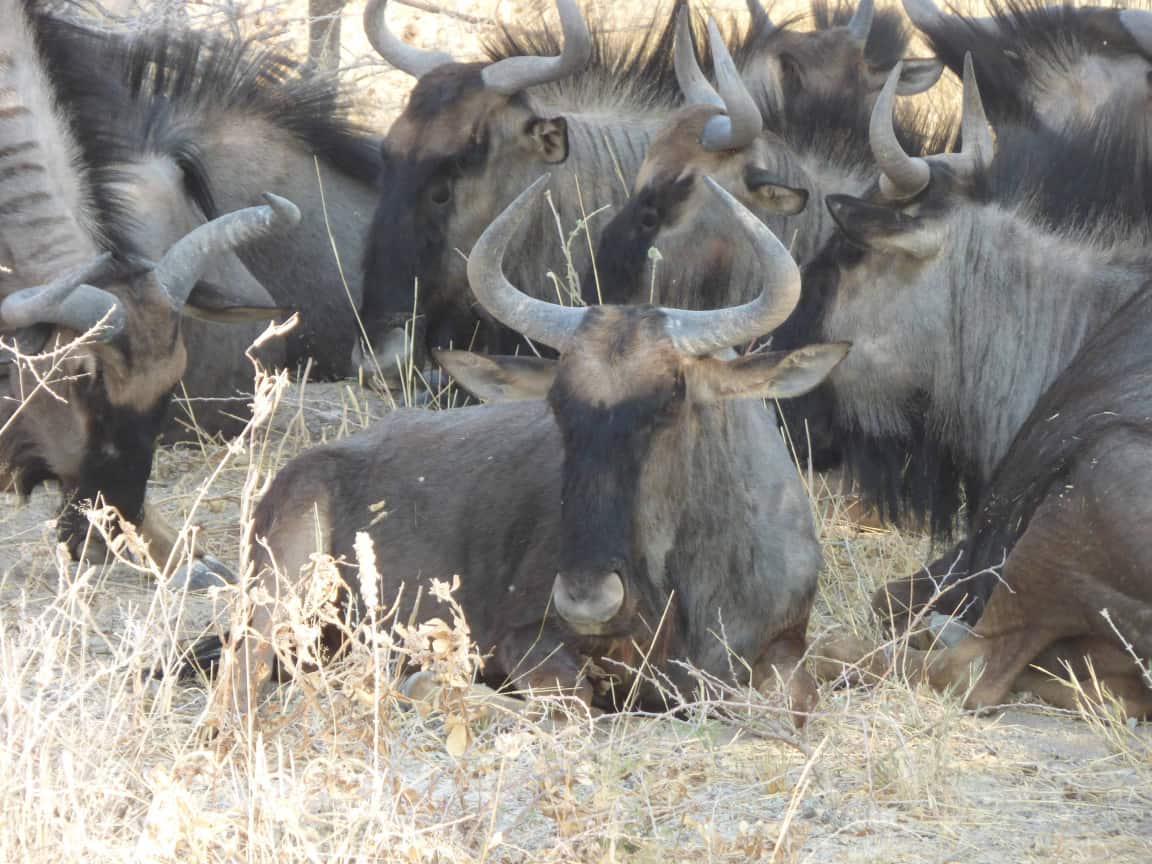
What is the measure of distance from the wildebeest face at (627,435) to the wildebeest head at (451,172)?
3.18m

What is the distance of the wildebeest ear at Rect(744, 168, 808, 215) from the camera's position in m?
6.41

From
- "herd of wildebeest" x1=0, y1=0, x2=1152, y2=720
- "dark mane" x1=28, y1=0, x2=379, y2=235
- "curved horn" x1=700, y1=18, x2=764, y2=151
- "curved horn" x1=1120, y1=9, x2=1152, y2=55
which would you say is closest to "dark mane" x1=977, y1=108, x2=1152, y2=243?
"herd of wildebeest" x1=0, y1=0, x2=1152, y2=720

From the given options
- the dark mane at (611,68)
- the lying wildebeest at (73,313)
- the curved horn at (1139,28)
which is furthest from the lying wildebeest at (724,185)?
the lying wildebeest at (73,313)

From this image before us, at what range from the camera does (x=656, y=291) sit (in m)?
6.68

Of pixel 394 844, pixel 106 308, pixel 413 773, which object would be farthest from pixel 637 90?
pixel 394 844

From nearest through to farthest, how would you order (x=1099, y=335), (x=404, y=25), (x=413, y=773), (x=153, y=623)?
(x=153, y=623) → (x=413, y=773) → (x=1099, y=335) → (x=404, y=25)

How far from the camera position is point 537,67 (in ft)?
24.4

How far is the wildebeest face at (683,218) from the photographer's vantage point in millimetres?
6648

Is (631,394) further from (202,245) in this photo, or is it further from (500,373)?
(202,245)

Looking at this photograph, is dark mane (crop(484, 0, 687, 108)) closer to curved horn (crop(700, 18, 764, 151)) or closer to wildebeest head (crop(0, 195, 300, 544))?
curved horn (crop(700, 18, 764, 151))

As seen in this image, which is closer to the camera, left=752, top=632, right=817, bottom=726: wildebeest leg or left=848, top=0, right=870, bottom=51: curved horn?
left=752, top=632, right=817, bottom=726: wildebeest leg

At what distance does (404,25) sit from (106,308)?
25.8 ft

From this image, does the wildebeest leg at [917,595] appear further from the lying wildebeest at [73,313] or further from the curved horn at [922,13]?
the curved horn at [922,13]

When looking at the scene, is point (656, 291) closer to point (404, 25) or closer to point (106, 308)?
point (106, 308)
